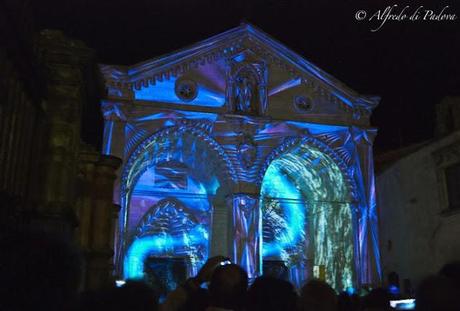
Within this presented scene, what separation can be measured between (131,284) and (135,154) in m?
15.7

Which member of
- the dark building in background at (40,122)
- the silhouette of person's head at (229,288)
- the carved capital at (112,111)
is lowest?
the silhouette of person's head at (229,288)

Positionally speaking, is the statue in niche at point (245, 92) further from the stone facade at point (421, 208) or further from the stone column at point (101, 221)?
the stone column at point (101, 221)

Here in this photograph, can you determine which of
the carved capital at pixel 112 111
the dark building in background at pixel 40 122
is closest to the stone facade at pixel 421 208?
the carved capital at pixel 112 111

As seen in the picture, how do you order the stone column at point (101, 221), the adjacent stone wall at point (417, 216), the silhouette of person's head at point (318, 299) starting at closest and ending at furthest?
1. the silhouette of person's head at point (318, 299)
2. the stone column at point (101, 221)
3. the adjacent stone wall at point (417, 216)

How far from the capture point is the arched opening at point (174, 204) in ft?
62.6

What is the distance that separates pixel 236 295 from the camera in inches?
151

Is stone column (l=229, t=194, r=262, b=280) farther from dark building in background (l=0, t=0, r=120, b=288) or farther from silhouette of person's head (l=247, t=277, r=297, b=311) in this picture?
silhouette of person's head (l=247, t=277, r=297, b=311)

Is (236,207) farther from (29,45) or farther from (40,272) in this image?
(40,272)

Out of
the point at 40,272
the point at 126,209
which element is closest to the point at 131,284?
the point at 40,272

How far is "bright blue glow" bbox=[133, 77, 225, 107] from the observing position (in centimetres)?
1875

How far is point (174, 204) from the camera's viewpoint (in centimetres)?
2016

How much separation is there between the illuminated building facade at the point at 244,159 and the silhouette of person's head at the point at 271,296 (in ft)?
46.6

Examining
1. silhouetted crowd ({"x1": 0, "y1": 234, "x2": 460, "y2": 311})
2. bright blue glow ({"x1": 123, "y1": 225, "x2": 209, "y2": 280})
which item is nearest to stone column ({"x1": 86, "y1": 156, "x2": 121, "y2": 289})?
silhouetted crowd ({"x1": 0, "y1": 234, "x2": 460, "y2": 311})

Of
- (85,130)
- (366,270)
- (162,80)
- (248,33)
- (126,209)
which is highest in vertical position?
(248,33)
